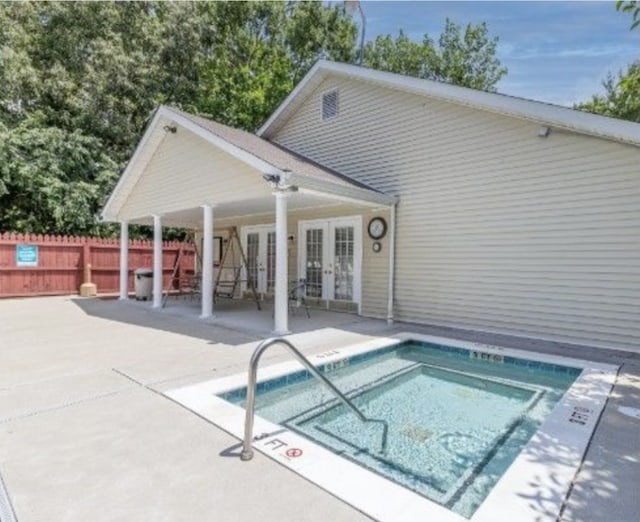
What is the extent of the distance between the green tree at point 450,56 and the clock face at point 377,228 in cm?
1561

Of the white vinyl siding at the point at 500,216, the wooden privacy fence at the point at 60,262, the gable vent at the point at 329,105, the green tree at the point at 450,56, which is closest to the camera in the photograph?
the white vinyl siding at the point at 500,216

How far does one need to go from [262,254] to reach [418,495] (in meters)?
10.0

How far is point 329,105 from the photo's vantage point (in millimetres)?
10641

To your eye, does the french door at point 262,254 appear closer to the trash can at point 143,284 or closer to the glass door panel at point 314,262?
the glass door panel at point 314,262

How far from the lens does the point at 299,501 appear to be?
2.47 metres

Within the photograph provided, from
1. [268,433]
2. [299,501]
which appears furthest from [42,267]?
[299,501]

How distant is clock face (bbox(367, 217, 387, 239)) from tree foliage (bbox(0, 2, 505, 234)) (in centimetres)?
1216

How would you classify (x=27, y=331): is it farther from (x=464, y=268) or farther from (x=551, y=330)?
(x=551, y=330)

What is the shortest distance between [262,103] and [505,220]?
48.2 feet

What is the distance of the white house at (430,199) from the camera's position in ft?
21.9

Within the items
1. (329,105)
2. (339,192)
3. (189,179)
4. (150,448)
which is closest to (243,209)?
(189,179)

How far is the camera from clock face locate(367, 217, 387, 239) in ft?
30.4

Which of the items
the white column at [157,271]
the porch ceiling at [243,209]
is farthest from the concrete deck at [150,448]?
the white column at [157,271]

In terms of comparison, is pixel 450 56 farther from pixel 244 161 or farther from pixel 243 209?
pixel 244 161
